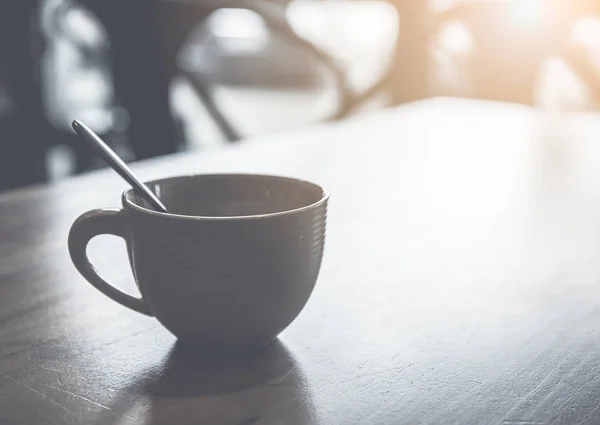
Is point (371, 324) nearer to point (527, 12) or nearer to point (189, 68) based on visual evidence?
point (189, 68)

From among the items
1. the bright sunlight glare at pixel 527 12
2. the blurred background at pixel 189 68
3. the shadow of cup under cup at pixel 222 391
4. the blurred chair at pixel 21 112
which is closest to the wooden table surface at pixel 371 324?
the shadow of cup under cup at pixel 222 391

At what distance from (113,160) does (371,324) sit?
18cm

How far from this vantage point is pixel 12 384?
1.21 feet

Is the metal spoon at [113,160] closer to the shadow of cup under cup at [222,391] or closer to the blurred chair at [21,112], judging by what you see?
the shadow of cup under cup at [222,391]

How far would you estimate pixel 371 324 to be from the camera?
0.45m

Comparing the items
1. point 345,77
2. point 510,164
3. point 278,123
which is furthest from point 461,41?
point 510,164

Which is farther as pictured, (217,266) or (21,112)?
(21,112)

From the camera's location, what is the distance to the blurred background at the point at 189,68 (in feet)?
5.84

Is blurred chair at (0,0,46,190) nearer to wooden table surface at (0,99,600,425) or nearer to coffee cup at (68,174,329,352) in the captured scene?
wooden table surface at (0,99,600,425)

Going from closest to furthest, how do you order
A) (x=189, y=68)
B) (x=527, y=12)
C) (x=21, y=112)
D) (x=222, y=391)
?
(x=222, y=391), (x=21, y=112), (x=189, y=68), (x=527, y=12)

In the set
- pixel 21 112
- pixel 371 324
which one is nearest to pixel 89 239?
pixel 371 324

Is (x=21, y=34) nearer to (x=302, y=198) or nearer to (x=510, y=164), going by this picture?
(x=510, y=164)

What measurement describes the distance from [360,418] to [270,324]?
7 centimetres

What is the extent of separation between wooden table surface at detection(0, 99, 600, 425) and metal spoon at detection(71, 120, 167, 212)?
77mm
